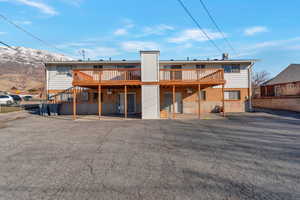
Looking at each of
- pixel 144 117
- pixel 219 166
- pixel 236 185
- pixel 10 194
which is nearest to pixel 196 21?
pixel 144 117

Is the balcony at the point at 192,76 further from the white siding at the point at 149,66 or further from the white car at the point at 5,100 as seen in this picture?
the white car at the point at 5,100

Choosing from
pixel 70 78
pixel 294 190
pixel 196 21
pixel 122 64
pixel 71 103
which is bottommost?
pixel 294 190

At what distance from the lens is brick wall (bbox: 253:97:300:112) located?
17562 millimetres

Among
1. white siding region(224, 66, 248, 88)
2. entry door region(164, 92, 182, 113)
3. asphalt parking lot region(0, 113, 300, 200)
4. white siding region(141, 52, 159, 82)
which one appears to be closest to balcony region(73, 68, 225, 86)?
white siding region(141, 52, 159, 82)

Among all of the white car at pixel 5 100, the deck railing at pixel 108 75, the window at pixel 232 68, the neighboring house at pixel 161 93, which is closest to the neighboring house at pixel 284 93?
the neighboring house at pixel 161 93

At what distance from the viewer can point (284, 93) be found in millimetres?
22219

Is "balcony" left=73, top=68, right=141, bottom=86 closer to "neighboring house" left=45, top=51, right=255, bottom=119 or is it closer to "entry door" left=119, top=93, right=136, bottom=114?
"neighboring house" left=45, top=51, right=255, bottom=119

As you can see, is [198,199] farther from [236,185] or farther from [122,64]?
[122,64]

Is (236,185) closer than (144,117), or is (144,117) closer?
(236,185)

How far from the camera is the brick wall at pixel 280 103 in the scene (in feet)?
57.6

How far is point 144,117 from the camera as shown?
13.0 meters

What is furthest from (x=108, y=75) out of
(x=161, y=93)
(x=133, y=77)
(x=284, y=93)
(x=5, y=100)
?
(x=5, y=100)

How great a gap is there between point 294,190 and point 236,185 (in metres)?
0.95

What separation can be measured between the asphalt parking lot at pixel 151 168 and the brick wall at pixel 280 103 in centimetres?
1396
